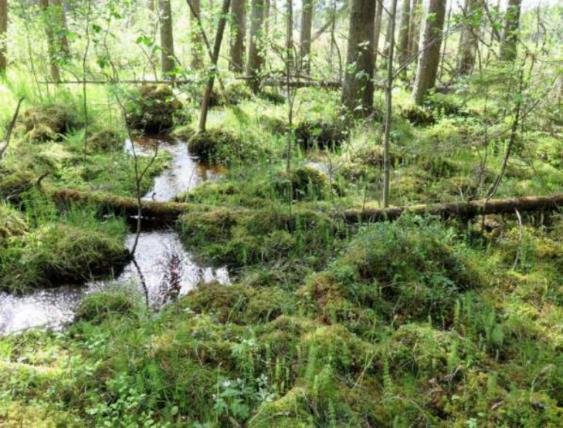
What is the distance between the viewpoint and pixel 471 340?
3.78 meters

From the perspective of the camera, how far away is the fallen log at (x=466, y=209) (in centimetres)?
570

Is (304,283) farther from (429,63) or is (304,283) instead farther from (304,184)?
(429,63)

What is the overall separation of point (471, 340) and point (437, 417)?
992 millimetres

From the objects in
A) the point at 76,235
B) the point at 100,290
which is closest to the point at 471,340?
the point at 100,290

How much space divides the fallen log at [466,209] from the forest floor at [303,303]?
16 cm

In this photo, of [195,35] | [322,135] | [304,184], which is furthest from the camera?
[195,35]

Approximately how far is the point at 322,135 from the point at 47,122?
5.35 metres

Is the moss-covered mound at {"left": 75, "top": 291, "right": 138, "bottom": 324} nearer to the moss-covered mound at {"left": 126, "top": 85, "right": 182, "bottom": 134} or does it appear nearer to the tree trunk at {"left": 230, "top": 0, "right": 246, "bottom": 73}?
the moss-covered mound at {"left": 126, "top": 85, "right": 182, "bottom": 134}

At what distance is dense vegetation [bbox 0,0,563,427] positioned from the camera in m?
3.04

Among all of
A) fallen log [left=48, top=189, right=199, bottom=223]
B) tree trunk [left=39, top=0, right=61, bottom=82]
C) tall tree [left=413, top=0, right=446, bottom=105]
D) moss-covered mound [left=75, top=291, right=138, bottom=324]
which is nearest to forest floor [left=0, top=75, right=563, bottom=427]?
moss-covered mound [left=75, top=291, right=138, bottom=324]

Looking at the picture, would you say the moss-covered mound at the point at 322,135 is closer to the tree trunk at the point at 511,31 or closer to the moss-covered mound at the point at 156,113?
the moss-covered mound at the point at 156,113

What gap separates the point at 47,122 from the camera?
908 centimetres

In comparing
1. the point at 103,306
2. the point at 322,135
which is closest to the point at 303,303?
the point at 103,306

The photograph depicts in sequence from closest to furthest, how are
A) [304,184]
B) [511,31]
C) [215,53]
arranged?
1. [511,31]
2. [304,184]
3. [215,53]
